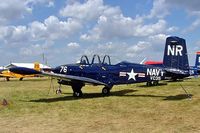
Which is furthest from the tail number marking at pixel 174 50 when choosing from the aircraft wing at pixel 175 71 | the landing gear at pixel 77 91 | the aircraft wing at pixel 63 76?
the landing gear at pixel 77 91

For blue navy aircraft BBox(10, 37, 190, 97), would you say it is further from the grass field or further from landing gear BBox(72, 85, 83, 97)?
the grass field

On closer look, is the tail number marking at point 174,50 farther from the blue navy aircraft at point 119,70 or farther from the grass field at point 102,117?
the grass field at point 102,117

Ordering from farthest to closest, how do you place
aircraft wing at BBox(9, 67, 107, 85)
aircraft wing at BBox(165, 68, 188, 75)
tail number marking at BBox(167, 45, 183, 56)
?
tail number marking at BBox(167, 45, 183, 56) → aircraft wing at BBox(165, 68, 188, 75) → aircraft wing at BBox(9, 67, 107, 85)

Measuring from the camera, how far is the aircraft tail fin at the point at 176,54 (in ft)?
59.9

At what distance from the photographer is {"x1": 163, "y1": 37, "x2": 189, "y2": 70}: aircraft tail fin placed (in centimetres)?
1827

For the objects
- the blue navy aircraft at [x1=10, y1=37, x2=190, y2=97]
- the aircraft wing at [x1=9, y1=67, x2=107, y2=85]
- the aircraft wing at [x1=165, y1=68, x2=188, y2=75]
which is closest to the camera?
the aircraft wing at [x1=9, y1=67, x2=107, y2=85]

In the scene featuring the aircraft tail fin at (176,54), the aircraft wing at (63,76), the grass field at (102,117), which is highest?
the aircraft tail fin at (176,54)

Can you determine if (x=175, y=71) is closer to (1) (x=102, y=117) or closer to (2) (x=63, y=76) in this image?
(2) (x=63, y=76)

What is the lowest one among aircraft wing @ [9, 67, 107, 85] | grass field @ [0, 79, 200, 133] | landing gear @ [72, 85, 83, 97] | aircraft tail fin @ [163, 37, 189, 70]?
grass field @ [0, 79, 200, 133]

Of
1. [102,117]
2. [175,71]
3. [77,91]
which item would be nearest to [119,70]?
[77,91]

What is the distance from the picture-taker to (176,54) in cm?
1872

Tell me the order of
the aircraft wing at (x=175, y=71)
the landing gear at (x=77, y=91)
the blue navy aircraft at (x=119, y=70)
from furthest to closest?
the landing gear at (x=77, y=91)
the blue navy aircraft at (x=119, y=70)
the aircraft wing at (x=175, y=71)

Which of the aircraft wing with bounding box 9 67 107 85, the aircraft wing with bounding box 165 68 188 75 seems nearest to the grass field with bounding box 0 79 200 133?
the aircraft wing with bounding box 9 67 107 85

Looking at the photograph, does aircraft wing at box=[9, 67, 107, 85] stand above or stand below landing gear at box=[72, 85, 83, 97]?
above
